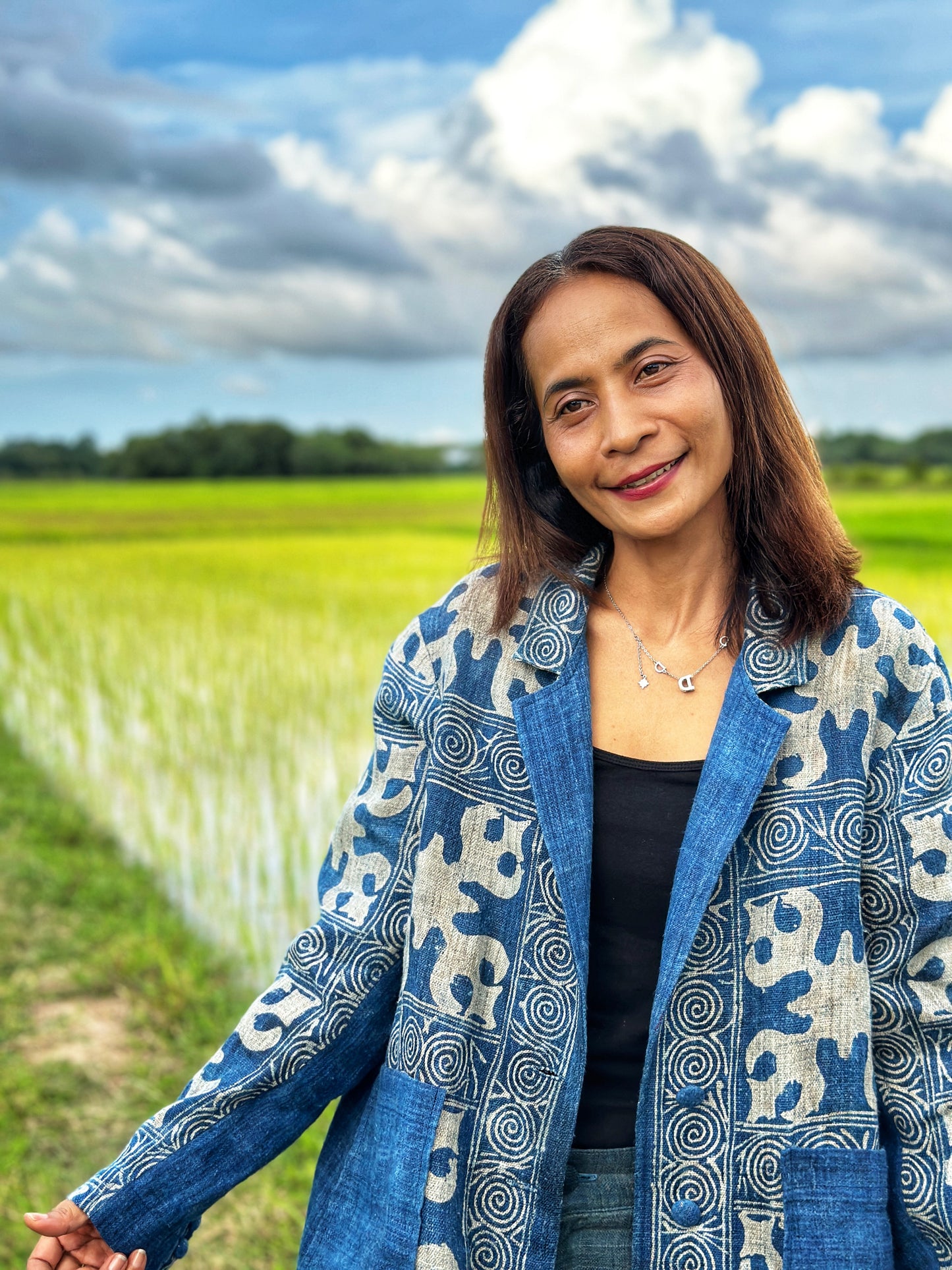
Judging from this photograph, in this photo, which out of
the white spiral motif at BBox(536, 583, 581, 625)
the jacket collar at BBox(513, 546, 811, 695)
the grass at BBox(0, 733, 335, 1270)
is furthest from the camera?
the grass at BBox(0, 733, 335, 1270)

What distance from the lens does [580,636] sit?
4.54ft

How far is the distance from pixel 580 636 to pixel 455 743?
0.20m

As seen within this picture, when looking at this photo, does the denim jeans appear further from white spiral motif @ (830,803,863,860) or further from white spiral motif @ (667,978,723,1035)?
white spiral motif @ (830,803,863,860)

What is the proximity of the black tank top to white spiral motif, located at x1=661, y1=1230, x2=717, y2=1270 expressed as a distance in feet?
A: 0.34

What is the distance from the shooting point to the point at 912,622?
4.20ft

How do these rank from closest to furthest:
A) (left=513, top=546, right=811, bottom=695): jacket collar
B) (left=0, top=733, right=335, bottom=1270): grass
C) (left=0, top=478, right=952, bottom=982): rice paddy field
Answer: (left=513, top=546, right=811, bottom=695): jacket collar → (left=0, top=733, right=335, bottom=1270): grass → (left=0, top=478, right=952, bottom=982): rice paddy field

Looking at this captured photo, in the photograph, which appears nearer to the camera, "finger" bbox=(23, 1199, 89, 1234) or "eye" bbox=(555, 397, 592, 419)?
"finger" bbox=(23, 1199, 89, 1234)

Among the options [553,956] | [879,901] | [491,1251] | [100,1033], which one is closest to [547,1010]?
[553,956]

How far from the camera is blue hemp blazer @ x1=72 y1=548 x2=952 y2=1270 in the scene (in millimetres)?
1199

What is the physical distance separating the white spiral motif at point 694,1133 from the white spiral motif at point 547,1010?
15 centimetres

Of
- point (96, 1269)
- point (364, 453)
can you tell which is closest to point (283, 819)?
point (96, 1269)

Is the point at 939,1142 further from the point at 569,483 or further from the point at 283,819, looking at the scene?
the point at 283,819

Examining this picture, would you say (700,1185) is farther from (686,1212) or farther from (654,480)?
(654,480)

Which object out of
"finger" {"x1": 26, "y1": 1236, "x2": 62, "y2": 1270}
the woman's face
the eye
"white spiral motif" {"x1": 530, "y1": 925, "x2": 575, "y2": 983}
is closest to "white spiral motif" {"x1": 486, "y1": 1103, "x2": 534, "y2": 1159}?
"white spiral motif" {"x1": 530, "y1": 925, "x2": 575, "y2": 983}
